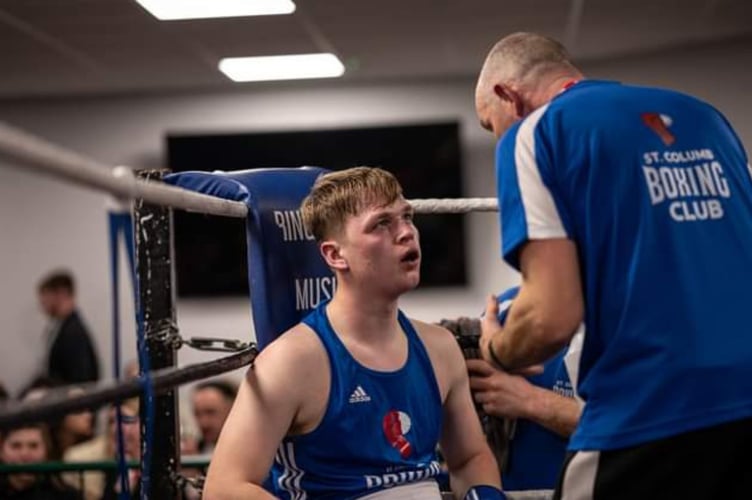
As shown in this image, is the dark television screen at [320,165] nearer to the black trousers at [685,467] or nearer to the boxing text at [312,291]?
the boxing text at [312,291]

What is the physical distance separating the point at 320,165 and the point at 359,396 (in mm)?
5843

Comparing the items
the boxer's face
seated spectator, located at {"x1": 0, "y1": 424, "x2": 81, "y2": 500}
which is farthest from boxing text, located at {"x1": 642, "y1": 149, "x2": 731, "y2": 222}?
seated spectator, located at {"x1": 0, "y1": 424, "x2": 81, "y2": 500}

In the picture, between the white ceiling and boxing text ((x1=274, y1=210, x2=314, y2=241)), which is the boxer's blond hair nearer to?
boxing text ((x1=274, y1=210, x2=314, y2=241))

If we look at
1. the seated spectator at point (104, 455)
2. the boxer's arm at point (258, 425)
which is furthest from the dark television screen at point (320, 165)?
the boxer's arm at point (258, 425)

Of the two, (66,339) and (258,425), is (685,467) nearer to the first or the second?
(258,425)

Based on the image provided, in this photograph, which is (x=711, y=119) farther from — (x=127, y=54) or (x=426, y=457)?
(x=127, y=54)

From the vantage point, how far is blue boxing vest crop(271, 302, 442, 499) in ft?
6.99

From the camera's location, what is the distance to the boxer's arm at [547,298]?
5.69 feet

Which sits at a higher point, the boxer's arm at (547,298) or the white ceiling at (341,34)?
the white ceiling at (341,34)

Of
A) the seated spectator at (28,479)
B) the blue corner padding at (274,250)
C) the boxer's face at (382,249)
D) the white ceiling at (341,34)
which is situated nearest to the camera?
the boxer's face at (382,249)

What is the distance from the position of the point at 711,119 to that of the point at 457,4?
4.14m

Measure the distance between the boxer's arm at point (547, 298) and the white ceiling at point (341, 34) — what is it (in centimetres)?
419

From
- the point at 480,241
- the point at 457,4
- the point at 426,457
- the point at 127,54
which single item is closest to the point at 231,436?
the point at 426,457

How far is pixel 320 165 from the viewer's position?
26.0 feet
